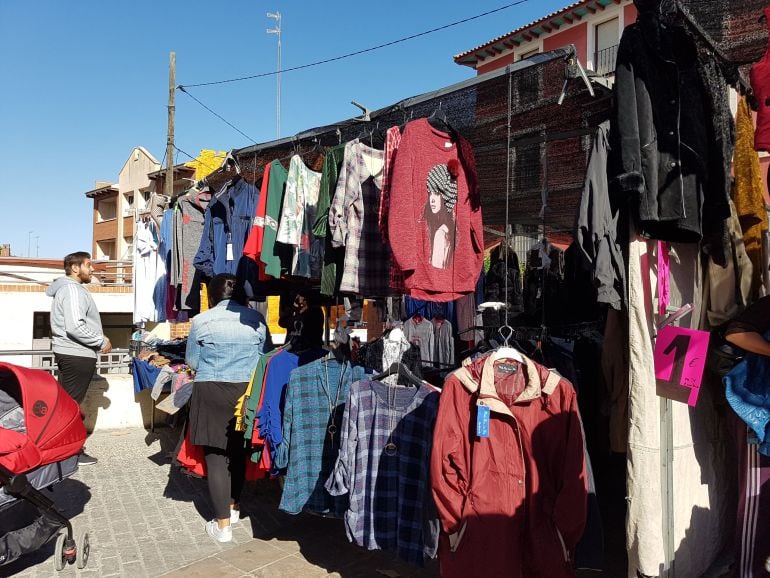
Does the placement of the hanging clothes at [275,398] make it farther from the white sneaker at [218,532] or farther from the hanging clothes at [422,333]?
the hanging clothes at [422,333]

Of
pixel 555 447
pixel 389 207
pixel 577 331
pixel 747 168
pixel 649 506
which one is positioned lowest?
pixel 649 506

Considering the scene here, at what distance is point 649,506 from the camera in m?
2.57

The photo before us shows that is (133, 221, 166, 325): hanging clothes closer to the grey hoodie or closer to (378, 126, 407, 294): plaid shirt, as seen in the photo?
the grey hoodie

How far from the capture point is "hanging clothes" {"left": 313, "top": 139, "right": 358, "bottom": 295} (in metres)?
3.67

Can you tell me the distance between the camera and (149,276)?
7102mm

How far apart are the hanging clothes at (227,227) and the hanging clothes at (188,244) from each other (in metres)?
0.54

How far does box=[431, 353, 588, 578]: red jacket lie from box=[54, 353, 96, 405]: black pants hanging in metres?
4.72

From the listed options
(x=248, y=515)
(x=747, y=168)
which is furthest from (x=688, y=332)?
(x=248, y=515)

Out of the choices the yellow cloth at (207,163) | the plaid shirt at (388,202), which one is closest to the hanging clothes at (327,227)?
the plaid shirt at (388,202)

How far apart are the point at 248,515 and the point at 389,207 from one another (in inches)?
124

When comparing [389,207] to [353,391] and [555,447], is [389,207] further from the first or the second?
[555,447]

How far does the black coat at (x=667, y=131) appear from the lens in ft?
8.63

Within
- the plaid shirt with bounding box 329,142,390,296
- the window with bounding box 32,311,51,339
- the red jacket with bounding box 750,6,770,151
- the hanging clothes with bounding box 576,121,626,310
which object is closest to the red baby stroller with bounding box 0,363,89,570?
the plaid shirt with bounding box 329,142,390,296

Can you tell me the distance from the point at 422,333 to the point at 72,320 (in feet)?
12.8
